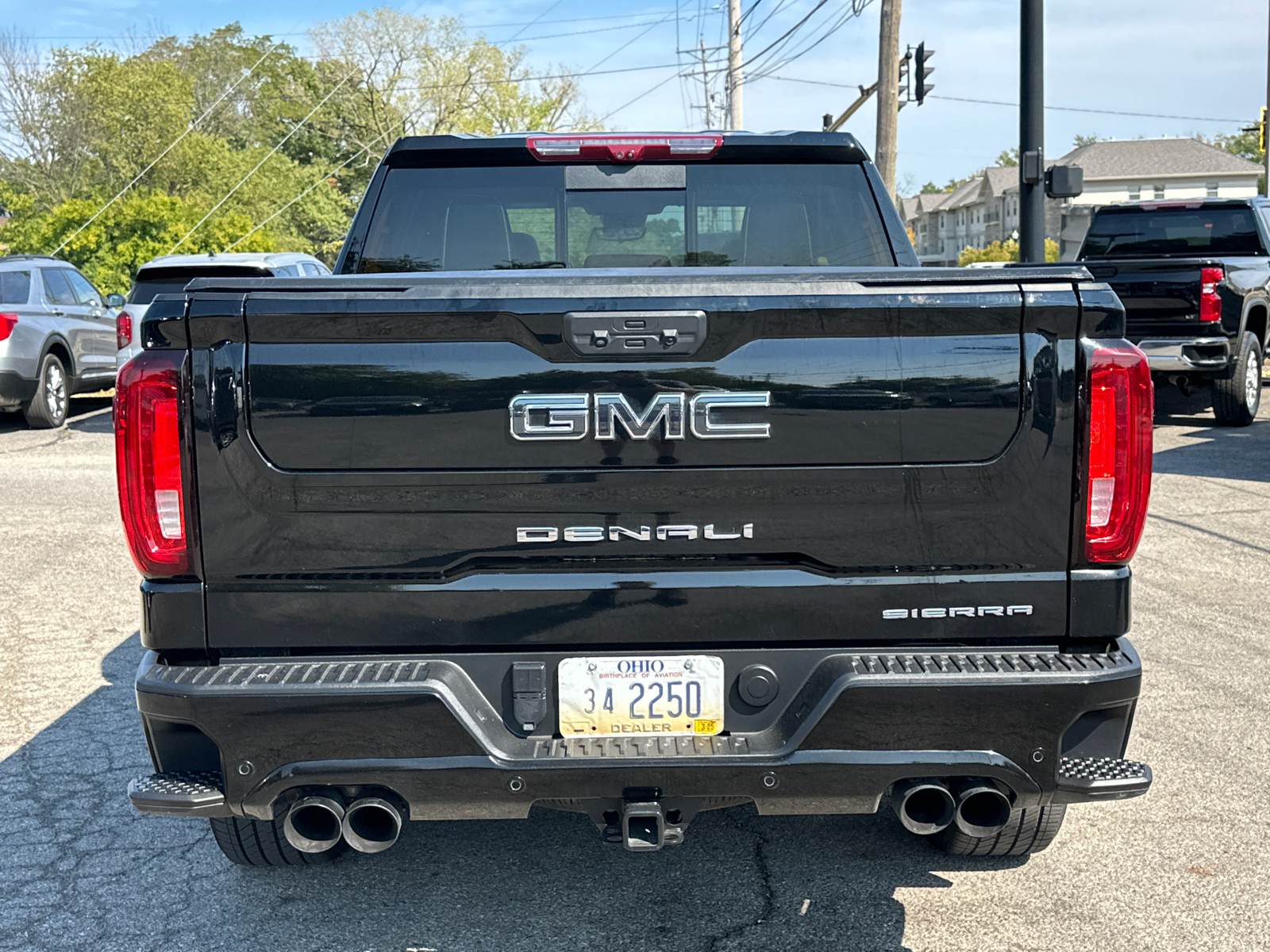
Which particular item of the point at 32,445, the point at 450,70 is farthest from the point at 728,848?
the point at 450,70

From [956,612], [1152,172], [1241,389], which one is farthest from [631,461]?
[1152,172]

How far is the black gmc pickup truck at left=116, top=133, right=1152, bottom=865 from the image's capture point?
2.64 meters

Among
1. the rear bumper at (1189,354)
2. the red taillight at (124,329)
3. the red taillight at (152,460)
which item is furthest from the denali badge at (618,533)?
the red taillight at (124,329)

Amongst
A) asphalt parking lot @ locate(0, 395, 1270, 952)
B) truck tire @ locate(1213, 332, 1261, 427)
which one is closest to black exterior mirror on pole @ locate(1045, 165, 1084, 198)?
truck tire @ locate(1213, 332, 1261, 427)

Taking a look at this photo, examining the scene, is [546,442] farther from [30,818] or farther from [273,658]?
[30,818]

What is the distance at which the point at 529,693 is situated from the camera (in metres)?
2.73

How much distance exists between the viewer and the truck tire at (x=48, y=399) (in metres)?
14.2

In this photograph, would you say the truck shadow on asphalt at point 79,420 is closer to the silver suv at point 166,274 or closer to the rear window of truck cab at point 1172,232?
the silver suv at point 166,274

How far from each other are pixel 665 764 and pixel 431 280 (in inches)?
46.6

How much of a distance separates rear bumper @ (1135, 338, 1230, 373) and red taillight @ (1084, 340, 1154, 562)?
10406 mm

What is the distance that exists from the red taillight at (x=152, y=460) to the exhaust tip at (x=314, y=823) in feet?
1.98

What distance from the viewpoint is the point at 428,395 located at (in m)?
2.65

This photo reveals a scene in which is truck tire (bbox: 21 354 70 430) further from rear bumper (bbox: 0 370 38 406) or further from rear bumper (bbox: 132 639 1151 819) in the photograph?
rear bumper (bbox: 132 639 1151 819)

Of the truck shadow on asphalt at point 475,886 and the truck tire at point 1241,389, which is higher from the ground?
the truck tire at point 1241,389
